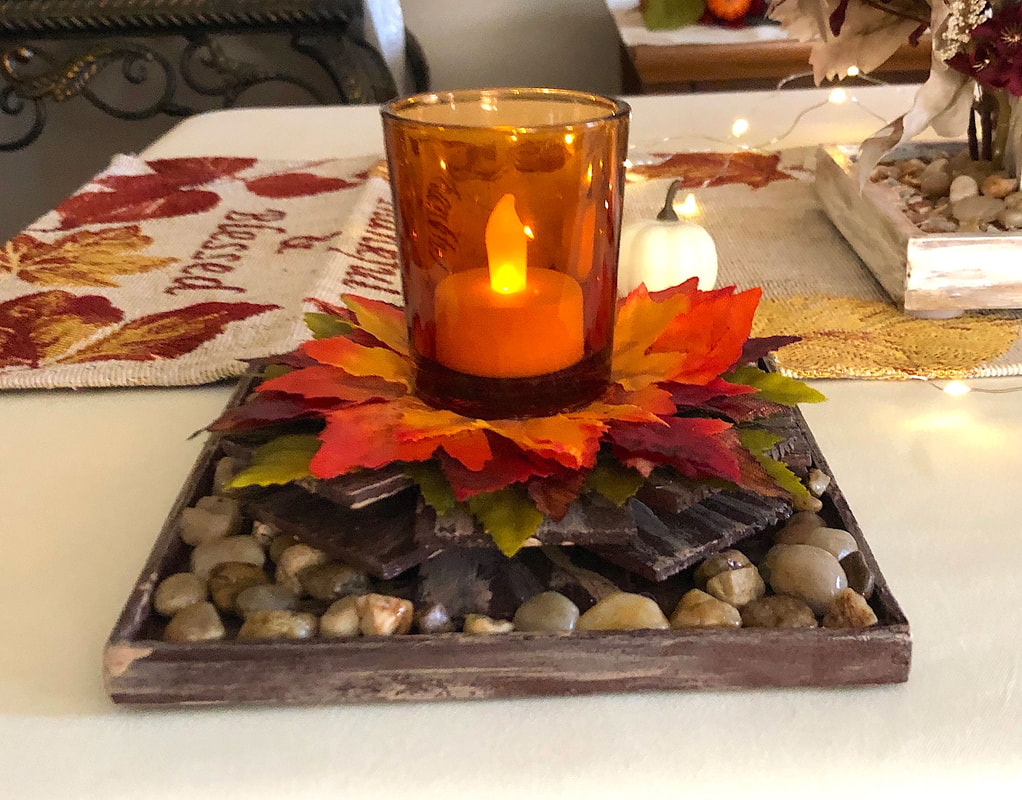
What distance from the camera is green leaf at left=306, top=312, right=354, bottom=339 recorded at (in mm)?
439

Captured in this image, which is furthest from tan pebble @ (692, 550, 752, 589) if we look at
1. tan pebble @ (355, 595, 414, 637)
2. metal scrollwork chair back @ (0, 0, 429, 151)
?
metal scrollwork chair back @ (0, 0, 429, 151)

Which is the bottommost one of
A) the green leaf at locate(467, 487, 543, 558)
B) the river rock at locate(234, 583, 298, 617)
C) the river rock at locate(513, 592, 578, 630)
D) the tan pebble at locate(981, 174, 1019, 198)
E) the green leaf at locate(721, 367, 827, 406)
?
the tan pebble at locate(981, 174, 1019, 198)

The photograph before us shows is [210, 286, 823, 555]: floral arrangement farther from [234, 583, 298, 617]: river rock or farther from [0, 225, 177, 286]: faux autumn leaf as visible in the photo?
[0, 225, 177, 286]: faux autumn leaf

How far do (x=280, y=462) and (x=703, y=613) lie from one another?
16 cm

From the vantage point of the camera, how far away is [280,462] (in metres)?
0.33

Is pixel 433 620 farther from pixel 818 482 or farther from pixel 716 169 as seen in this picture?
pixel 716 169

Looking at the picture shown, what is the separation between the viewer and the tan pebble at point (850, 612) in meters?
0.30

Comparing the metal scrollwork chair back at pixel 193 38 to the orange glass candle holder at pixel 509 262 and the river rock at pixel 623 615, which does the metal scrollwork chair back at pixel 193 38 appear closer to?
the orange glass candle holder at pixel 509 262

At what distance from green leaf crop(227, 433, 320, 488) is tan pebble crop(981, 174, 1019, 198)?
1.80ft

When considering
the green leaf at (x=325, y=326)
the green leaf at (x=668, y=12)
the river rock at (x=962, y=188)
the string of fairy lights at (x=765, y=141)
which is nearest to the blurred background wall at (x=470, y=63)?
the green leaf at (x=668, y=12)

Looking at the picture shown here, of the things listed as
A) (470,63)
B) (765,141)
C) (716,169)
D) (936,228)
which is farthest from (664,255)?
(470,63)

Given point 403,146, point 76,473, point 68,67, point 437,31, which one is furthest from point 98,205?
point 437,31

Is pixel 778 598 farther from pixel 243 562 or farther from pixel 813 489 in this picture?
pixel 243 562

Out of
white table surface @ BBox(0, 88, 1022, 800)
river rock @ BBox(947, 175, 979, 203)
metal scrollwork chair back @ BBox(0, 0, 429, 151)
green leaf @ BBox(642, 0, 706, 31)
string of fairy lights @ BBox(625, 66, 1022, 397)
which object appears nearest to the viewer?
white table surface @ BBox(0, 88, 1022, 800)
